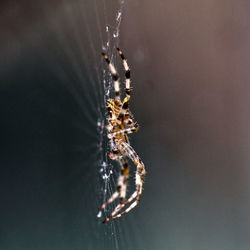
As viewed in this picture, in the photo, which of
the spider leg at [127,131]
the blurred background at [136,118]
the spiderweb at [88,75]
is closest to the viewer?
the spider leg at [127,131]

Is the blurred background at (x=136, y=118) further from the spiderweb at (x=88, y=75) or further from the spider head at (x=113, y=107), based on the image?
the spider head at (x=113, y=107)

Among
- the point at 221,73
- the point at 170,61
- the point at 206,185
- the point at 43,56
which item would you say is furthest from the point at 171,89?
the point at 43,56

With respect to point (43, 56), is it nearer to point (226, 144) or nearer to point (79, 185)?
point (79, 185)

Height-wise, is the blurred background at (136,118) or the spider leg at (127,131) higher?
the blurred background at (136,118)

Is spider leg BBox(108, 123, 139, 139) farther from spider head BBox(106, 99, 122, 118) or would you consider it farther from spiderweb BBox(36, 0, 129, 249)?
spiderweb BBox(36, 0, 129, 249)

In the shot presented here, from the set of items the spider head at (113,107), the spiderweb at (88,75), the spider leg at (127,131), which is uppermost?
the spiderweb at (88,75)

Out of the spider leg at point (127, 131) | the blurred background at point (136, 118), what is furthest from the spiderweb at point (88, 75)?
the spider leg at point (127, 131)

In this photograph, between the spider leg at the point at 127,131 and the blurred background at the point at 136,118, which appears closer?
the spider leg at the point at 127,131

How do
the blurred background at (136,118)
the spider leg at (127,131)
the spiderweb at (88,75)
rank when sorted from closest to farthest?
the spider leg at (127,131)
the blurred background at (136,118)
the spiderweb at (88,75)
